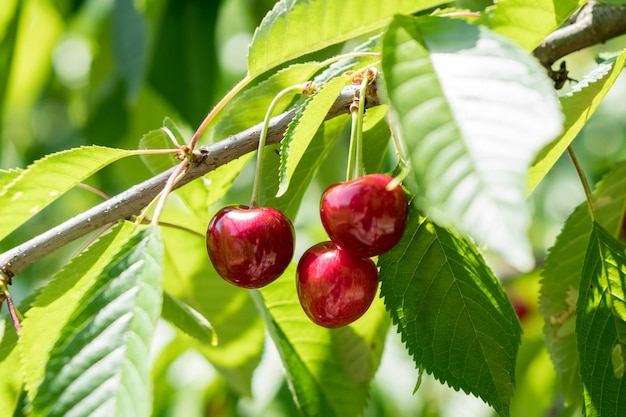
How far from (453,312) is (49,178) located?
0.55 m

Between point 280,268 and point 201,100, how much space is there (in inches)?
45.6

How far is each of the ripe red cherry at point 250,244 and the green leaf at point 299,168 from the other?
195 mm

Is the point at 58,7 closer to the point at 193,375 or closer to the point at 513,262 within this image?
the point at 193,375

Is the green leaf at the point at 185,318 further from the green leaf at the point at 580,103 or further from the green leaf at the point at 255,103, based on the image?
the green leaf at the point at 580,103

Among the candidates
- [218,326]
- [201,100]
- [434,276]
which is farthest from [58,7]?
[434,276]

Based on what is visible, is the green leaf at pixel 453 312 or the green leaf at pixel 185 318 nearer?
the green leaf at pixel 453 312

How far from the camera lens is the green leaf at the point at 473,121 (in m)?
0.62

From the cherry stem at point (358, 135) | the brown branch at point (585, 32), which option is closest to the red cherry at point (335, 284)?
the cherry stem at point (358, 135)

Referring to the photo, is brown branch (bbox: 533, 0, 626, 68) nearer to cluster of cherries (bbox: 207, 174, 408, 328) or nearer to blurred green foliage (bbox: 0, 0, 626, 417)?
blurred green foliage (bbox: 0, 0, 626, 417)

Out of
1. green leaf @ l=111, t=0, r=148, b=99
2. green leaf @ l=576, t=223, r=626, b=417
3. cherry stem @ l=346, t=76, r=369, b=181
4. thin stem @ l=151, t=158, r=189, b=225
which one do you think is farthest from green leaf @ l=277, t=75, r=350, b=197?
green leaf @ l=111, t=0, r=148, b=99

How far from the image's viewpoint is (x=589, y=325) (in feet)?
3.36

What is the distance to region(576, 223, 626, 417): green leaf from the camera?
1022mm

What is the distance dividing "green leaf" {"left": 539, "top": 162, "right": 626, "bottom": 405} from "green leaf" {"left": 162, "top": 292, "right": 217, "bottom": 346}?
0.57 metres

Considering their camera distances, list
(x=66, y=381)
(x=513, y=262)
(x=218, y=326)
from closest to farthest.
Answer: (x=513, y=262) < (x=66, y=381) < (x=218, y=326)
